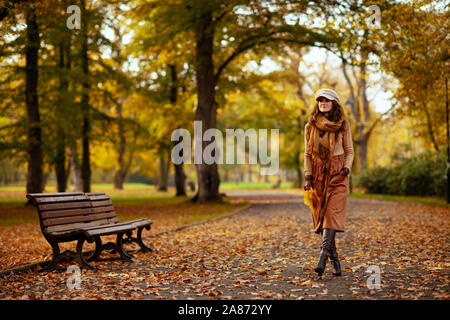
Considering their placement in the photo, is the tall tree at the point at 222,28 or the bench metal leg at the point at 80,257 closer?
the bench metal leg at the point at 80,257

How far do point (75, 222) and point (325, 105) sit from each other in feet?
13.6

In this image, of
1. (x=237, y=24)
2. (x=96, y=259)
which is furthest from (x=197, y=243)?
(x=237, y=24)

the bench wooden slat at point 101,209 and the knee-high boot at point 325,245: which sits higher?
the bench wooden slat at point 101,209

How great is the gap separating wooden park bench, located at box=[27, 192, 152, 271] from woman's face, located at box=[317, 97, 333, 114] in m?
3.48

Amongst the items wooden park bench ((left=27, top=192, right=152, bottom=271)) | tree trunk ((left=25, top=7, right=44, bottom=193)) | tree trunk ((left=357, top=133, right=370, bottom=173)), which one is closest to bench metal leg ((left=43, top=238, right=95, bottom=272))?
wooden park bench ((left=27, top=192, right=152, bottom=271))

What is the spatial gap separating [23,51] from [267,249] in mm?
13714

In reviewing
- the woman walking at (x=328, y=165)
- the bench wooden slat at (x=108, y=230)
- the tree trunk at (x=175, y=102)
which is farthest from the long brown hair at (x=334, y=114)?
the tree trunk at (x=175, y=102)

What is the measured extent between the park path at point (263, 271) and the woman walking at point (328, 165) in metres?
0.65

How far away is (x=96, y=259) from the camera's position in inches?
289

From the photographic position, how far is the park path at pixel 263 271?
Result: 532 cm

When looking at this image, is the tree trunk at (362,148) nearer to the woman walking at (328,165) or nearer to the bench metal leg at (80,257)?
the woman walking at (328,165)

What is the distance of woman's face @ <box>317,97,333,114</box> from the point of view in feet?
19.7

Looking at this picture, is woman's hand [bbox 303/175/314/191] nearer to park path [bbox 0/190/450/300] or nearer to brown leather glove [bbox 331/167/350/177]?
brown leather glove [bbox 331/167/350/177]
